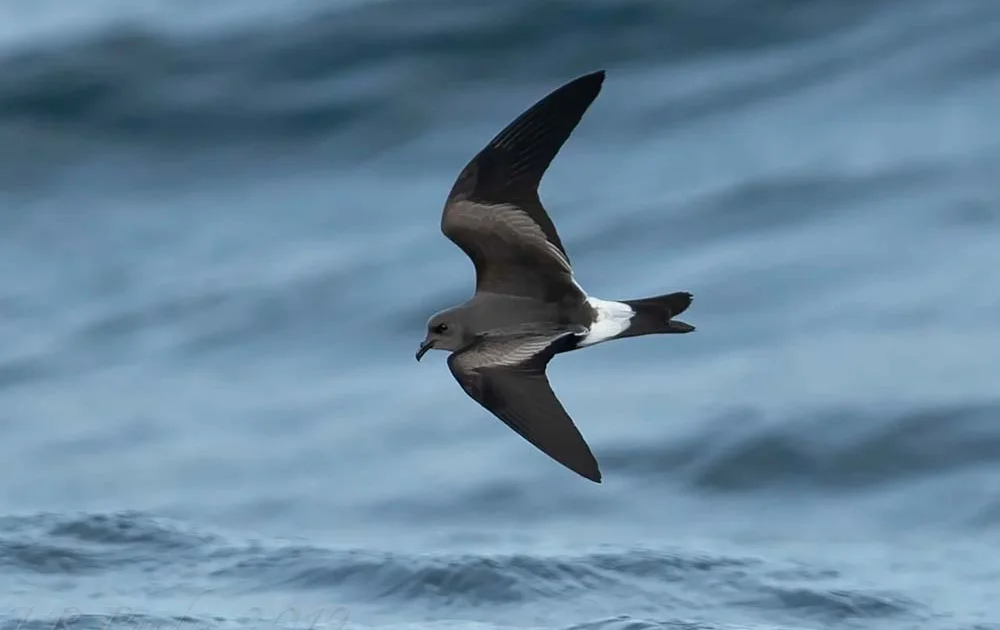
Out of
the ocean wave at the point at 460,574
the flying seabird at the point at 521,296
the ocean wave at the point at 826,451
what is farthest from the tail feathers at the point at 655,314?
the ocean wave at the point at 826,451

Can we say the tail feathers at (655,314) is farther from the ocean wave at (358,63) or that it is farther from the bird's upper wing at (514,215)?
the ocean wave at (358,63)

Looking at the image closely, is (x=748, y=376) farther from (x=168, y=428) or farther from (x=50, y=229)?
(x=50, y=229)

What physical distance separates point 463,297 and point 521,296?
17.2ft

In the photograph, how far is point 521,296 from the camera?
268 inches

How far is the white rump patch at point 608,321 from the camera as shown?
6.51 meters

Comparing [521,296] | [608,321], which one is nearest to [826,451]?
[521,296]

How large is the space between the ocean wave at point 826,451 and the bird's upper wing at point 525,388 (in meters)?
4.00

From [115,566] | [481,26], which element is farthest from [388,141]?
[115,566]

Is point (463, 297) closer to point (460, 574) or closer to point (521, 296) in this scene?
point (460, 574)

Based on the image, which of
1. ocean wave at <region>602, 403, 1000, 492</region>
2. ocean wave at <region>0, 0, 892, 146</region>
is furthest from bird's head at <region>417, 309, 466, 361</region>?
ocean wave at <region>0, 0, 892, 146</region>

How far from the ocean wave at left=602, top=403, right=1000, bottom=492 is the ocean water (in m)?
0.02

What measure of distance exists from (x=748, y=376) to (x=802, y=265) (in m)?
1.06

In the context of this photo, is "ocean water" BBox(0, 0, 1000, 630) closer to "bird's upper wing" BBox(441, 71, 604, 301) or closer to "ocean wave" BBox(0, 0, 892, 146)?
"ocean wave" BBox(0, 0, 892, 146)

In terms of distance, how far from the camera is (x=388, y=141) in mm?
13406
